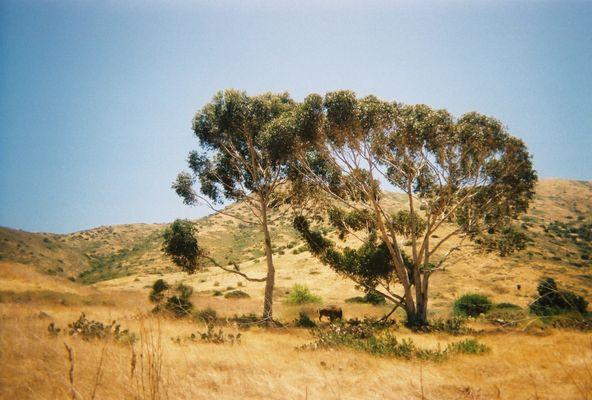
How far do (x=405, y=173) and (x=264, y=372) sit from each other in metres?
16.2

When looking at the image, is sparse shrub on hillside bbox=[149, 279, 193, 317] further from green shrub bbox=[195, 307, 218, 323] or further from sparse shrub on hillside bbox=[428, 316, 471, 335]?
sparse shrub on hillside bbox=[428, 316, 471, 335]

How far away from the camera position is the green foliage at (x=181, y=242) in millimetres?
20016

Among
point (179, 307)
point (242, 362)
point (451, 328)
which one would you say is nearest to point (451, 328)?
point (451, 328)

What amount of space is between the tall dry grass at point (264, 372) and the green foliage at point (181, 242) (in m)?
9.26

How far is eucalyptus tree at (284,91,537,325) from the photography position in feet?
60.0

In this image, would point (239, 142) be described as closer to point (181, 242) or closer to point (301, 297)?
point (181, 242)

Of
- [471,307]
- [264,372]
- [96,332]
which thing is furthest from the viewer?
[471,307]

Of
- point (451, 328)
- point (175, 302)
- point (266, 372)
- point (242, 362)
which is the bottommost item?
point (175, 302)

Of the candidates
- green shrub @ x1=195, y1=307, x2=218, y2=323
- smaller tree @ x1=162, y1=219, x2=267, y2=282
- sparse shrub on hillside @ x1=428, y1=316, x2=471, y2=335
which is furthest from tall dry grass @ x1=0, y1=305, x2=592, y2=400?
smaller tree @ x1=162, y1=219, x2=267, y2=282

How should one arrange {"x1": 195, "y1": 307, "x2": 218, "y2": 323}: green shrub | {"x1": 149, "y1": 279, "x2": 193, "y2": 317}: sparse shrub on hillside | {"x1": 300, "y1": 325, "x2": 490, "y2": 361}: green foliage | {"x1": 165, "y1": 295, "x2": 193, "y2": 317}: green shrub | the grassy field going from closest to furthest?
1. the grassy field
2. {"x1": 165, "y1": 295, "x2": 193, "y2": 317}: green shrub
3. {"x1": 149, "y1": 279, "x2": 193, "y2": 317}: sparse shrub on hillside
4. {"x1": 300, "y1": 325, "x2": 490, "y2": 361}: green foliage
5. {"x1": 195, "y1": 307, "x2": 218, "y2": 323}: green shrub

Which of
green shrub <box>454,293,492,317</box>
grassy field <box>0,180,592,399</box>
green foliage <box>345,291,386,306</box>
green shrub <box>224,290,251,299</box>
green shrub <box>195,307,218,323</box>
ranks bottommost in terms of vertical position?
green shrub <box>224,290,251,299</box>

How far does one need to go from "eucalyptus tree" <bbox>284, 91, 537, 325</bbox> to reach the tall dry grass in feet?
30.2

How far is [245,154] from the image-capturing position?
22.4 metres

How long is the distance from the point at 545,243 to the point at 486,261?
18.8 metres
